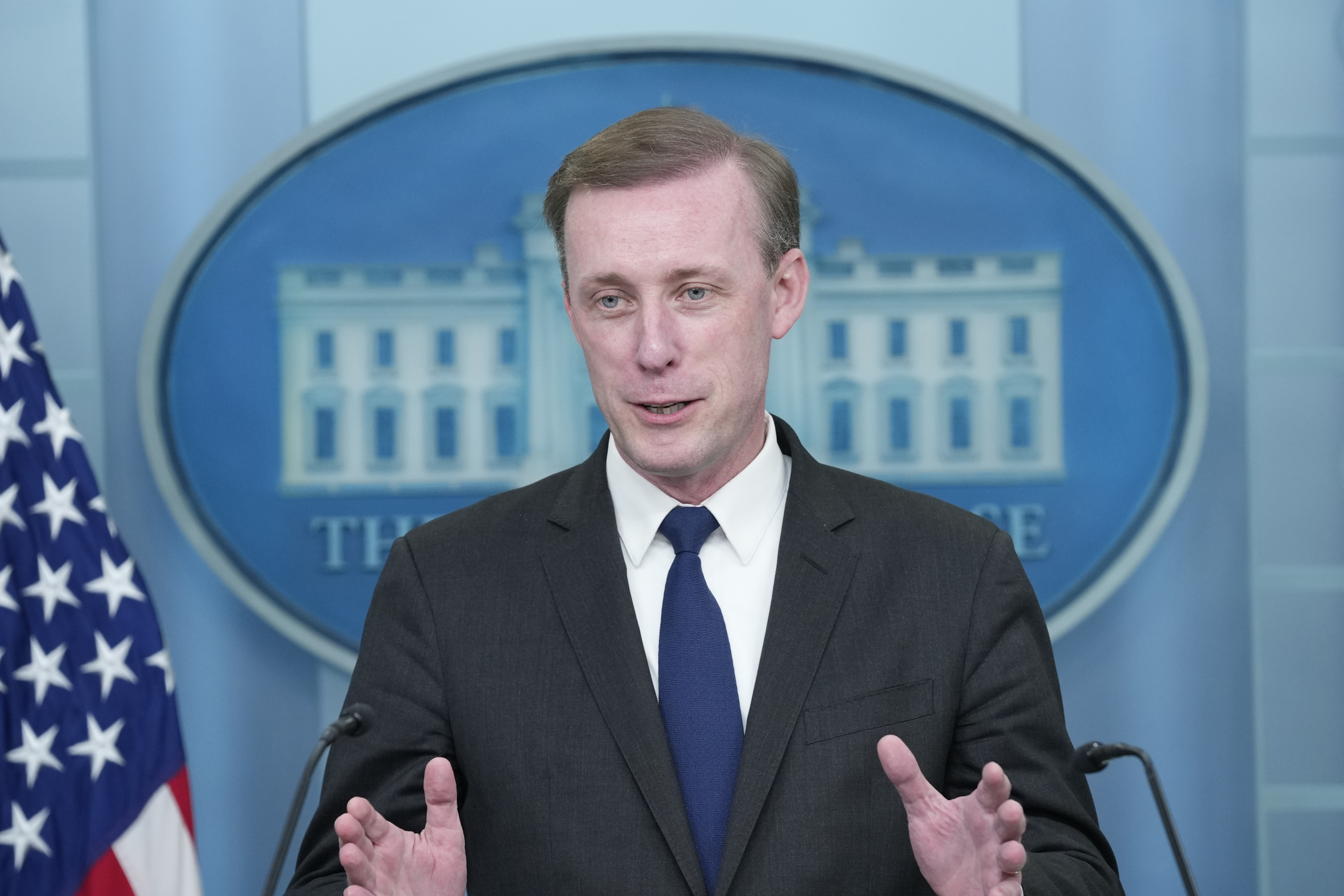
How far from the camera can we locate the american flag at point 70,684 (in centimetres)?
221

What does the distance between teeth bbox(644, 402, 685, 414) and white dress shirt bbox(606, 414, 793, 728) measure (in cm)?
11

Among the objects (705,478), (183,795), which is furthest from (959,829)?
(183,795)

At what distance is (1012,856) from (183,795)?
1.85 meters

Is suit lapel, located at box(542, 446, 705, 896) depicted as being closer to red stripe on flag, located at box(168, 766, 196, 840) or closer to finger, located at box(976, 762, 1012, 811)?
finger, located at box(976, 762, 1012, 811)

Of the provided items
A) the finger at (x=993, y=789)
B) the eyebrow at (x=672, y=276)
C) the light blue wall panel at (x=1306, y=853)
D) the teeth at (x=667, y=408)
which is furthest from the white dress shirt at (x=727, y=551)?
the light blue wall panel at (x=1306, y=853)

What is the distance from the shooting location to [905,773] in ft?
4.01

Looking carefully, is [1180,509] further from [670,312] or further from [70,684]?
[70,684]

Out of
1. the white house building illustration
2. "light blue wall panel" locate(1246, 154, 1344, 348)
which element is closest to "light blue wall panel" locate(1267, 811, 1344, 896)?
the white house building illustration

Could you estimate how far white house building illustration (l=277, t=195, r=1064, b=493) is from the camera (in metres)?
2.82

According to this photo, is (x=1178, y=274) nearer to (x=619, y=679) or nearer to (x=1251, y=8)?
(x=1251, y=8)

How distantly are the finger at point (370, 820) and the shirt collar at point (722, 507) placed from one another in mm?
476

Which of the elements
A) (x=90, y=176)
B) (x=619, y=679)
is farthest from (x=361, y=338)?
(x=619, y=679)

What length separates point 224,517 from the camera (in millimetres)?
2799

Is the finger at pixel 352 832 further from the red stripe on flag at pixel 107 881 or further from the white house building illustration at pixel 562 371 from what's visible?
the white house building illustration at pixel 562 371
